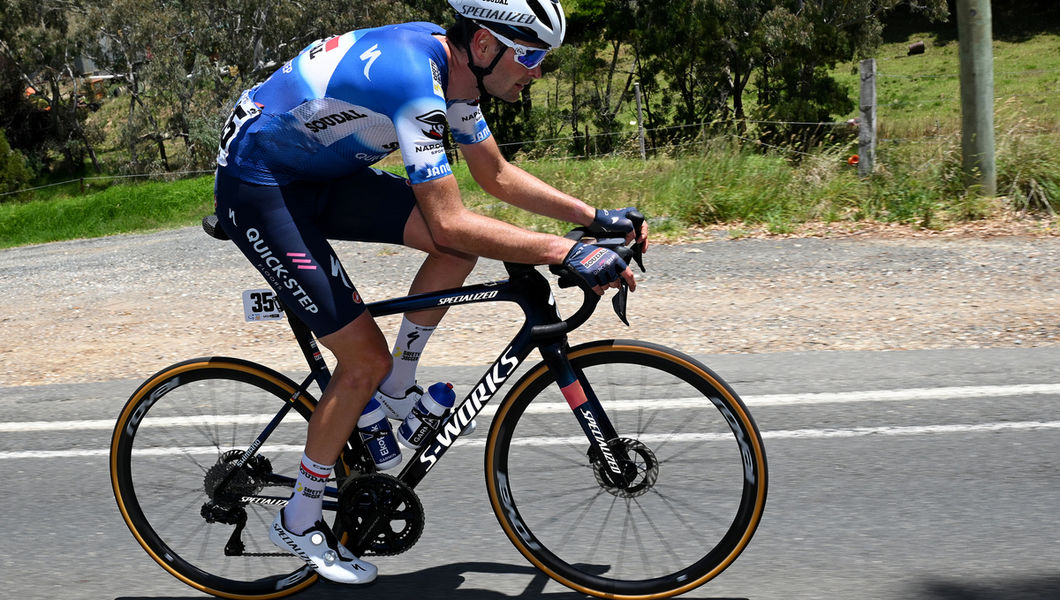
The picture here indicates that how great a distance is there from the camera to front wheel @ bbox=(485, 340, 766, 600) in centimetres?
312

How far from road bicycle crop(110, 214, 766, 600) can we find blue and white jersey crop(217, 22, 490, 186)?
401 millimetres

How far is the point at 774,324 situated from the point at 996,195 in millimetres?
4626

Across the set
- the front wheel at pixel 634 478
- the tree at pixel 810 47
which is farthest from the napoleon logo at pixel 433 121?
the tree at pixel 810 47

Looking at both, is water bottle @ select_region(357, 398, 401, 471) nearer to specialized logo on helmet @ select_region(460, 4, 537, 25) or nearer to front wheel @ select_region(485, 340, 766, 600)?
front wheel @ select_region(485, 340, 766, 600)

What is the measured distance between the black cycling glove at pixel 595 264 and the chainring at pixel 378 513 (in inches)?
37.5

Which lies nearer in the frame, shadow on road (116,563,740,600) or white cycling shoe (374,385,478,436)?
shadow on road (116,563,740,600)

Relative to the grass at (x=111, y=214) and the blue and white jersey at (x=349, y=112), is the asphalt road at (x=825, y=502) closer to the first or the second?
the blue and white jersey at (x=349, y=112)

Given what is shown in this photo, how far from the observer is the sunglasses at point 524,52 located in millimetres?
2906

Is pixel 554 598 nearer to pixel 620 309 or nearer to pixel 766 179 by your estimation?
pixel 620 309

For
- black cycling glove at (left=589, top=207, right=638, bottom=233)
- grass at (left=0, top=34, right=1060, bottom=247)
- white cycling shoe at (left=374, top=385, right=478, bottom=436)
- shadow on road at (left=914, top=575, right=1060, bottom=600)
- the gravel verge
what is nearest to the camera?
shadow on road at (left=914, top=575, right=1060, bottom=600)

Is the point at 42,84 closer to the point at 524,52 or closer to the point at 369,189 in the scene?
the point at 369,189

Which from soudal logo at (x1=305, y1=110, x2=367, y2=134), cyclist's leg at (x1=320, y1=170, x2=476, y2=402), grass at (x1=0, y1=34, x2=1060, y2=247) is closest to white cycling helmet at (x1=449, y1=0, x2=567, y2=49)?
soudal logo at (x1=305, y1=110, x2=367, y2=134)

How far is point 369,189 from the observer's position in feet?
10.9

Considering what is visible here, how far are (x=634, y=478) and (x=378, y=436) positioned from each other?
2.77ft
